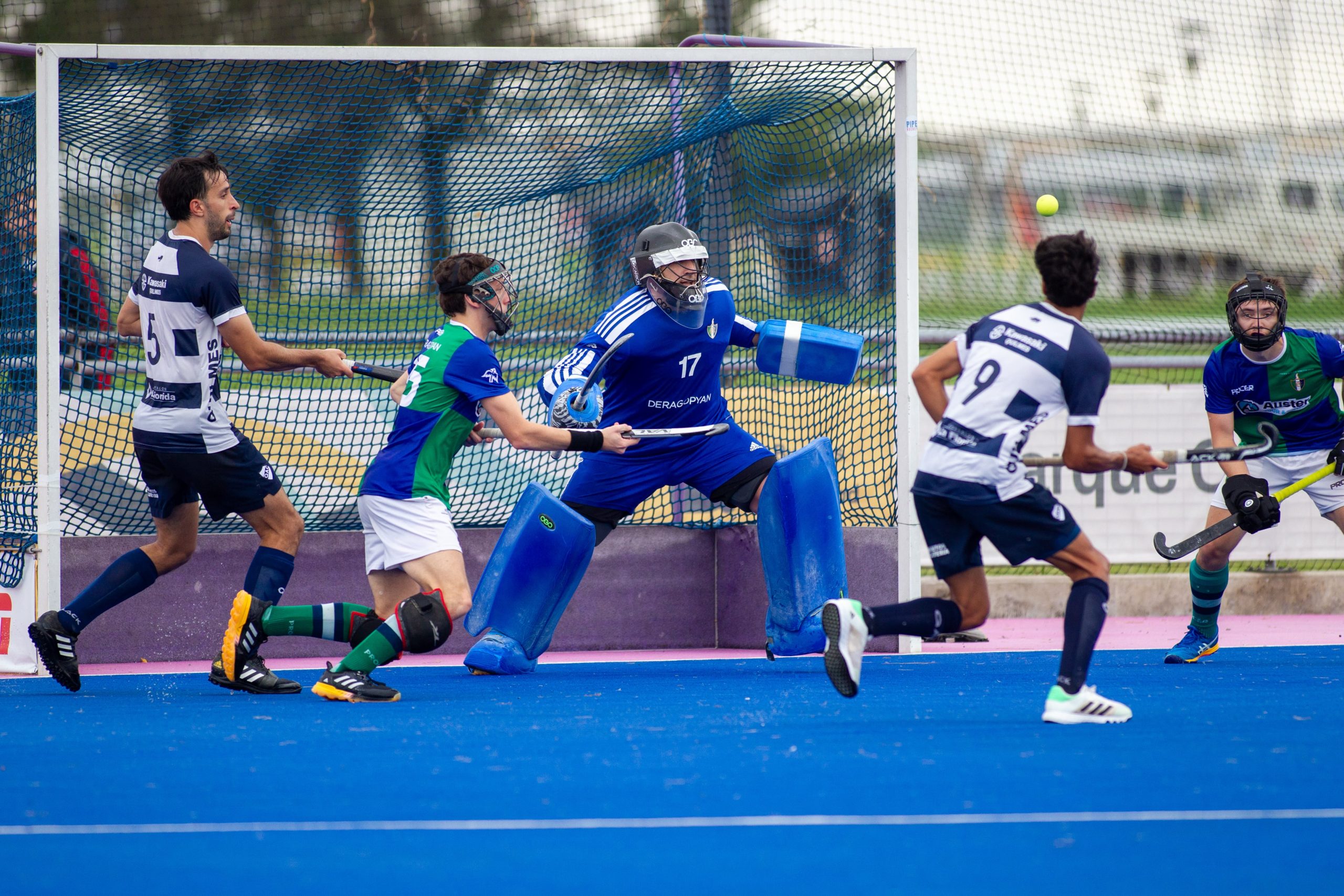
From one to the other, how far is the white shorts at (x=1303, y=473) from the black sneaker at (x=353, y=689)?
131 inches

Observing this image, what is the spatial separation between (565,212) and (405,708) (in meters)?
2.87

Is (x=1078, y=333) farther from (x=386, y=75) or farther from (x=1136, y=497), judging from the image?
(x=1136, y=497)

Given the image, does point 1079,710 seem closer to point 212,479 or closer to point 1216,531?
point 1216,531

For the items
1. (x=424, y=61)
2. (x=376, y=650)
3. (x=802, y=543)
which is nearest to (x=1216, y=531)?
(x=802, y=543)

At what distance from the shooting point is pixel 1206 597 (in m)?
6.07

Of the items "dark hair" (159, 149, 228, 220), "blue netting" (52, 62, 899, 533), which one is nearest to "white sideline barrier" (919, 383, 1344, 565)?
"blue netting" (52, 62, 899, 533)

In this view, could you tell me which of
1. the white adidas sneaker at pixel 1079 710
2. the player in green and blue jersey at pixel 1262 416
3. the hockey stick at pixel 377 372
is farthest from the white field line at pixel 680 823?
the player in green and blue jersey at pixel 1262 416

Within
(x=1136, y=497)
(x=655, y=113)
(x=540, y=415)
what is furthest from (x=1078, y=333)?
(x=1136, y=497)

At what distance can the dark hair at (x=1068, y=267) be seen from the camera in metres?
4.24

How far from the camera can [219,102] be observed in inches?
249

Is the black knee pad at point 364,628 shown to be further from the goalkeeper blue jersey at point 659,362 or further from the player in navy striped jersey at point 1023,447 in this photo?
the player in navy striped jersey at point 1023,447

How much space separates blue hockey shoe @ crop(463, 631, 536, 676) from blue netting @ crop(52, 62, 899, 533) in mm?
1137

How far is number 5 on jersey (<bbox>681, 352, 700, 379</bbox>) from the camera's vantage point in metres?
5.70

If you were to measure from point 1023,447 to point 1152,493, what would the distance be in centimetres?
409
